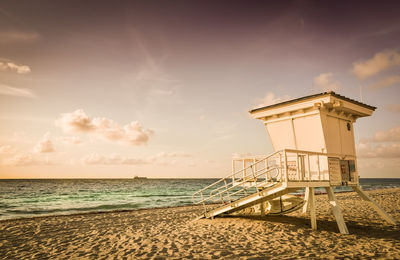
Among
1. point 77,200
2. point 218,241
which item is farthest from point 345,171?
point 77,200

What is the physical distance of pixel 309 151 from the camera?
10.3 meters

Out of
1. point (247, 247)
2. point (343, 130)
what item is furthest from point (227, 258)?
point (343, 130)

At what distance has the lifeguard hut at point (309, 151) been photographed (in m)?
9.88

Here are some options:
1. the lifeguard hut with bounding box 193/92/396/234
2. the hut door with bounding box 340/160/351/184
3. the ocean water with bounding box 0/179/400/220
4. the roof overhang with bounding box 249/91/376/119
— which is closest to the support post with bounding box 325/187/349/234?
the lifeguard hut with bounding box 193/92/396/234

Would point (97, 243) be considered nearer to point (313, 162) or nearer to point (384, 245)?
point (313, 162)

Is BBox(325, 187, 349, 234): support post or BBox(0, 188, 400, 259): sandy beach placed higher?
BBox(325, 187, 349, 234): support post

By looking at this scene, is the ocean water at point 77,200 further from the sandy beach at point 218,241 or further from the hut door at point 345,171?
the hut door at point 345,171

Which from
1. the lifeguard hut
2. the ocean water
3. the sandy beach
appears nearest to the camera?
the sandy beach

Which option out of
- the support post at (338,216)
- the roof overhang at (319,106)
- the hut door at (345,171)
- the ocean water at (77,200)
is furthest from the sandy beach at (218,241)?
the ocean water at (77,200)

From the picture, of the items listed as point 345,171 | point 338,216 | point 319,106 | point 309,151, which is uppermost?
point 319,106

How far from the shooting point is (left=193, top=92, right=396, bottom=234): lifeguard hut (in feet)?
32.4

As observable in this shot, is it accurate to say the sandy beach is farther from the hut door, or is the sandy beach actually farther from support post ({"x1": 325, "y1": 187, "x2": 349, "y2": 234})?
the hut door

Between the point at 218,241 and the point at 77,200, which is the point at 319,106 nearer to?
the point at 218,241

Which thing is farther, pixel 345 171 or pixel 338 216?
pixel 345 171
